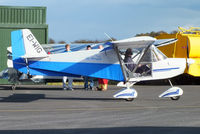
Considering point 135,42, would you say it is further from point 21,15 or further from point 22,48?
point 21,15

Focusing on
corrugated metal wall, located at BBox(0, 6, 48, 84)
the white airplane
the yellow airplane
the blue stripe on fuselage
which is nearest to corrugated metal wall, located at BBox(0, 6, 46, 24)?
corrugated metal wall, located at BBox(0, 6, 48, 84)

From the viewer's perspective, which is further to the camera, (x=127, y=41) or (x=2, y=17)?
(x=2, y=17)

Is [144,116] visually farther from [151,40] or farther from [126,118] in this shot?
[151,40]

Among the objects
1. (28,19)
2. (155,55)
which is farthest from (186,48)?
(28,19)

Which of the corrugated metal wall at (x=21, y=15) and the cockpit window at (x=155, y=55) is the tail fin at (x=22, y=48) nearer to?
the cockpit window at (x=155, y=55)

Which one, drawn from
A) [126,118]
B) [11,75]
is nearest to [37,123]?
[126,118]

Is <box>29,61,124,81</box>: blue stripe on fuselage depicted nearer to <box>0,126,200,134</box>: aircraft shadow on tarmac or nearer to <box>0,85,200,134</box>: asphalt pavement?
<box>0,85,200,134</box>: asphalt pavement

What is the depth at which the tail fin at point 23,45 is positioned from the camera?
12641mm

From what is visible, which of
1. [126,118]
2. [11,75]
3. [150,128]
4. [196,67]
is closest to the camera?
[150,128]

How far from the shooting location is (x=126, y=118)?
8.70 meters

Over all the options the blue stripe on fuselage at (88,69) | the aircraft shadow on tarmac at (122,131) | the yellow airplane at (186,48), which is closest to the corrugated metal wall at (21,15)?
the yellow airplane at (186,48)

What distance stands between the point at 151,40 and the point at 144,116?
3.65 metres

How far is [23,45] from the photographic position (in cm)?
1266

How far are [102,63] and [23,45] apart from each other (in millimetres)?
2610
